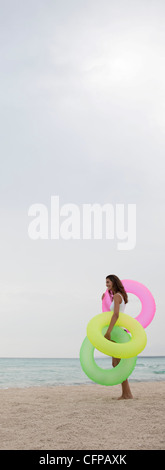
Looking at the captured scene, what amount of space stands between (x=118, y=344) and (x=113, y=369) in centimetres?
52

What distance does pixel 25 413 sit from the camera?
16.8ft

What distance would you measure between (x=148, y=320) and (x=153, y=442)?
2.92 meters

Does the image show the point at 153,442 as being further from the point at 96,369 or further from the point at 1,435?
the point at 96,369

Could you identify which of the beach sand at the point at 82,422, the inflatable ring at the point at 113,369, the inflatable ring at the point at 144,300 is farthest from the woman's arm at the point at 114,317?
the inflatable ring at the point at 144,300

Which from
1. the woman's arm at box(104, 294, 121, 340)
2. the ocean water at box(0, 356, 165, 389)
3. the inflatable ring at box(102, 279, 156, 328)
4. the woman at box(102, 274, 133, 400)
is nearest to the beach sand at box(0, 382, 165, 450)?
the woman at box(102, 274, 133, 400)

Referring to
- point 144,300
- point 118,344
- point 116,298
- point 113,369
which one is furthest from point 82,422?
point 144,300

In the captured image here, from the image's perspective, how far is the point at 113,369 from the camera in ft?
18.6

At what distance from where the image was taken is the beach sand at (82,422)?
12.1 ft

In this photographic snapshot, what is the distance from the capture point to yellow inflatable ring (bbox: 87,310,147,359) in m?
5.32

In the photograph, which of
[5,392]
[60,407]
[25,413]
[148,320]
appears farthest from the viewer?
[5,392]

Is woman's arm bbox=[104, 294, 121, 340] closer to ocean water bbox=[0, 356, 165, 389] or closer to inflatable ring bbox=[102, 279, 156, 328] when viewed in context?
inflatable ring bbox=[102, 279, 156, 328]
